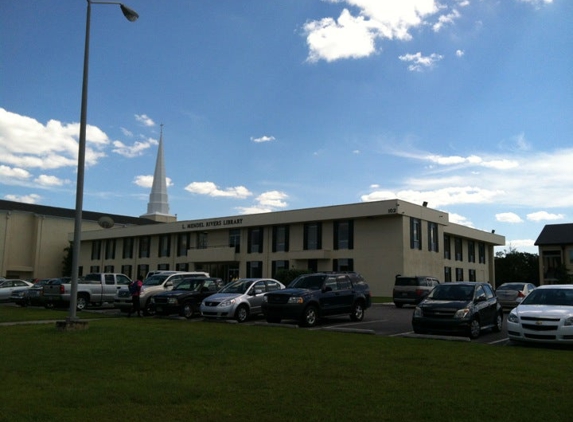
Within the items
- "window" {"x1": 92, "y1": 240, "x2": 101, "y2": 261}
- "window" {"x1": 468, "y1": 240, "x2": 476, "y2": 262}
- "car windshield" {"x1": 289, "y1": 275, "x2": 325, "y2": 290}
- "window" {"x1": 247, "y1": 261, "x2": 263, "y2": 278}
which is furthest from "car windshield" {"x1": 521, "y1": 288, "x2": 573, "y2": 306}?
"window" {"x1": 92, "y1": 240, "x2": 101, "y2": 261}

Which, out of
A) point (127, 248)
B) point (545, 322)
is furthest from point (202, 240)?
point (545, 322)

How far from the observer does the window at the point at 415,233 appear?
46125 mm

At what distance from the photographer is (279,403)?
697cm

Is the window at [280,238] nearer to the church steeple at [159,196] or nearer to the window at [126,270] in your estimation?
the window at [126,270]

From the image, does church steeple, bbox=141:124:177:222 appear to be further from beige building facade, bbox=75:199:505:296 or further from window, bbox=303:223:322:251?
window, bbox=303:223:322:251

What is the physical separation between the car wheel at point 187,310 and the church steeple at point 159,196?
8085cm

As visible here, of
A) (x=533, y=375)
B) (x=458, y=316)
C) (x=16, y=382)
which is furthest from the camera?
(x=458, y=316)

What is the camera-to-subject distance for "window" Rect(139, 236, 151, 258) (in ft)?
210

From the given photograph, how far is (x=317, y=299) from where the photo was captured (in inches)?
744

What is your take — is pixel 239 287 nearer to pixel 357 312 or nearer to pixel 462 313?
pixel 357 312

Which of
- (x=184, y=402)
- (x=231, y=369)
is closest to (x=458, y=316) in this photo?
(x=231, y=369)

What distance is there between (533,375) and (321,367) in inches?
134

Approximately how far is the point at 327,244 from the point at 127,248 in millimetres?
28935

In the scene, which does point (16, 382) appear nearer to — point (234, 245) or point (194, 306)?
point (194, 306)
